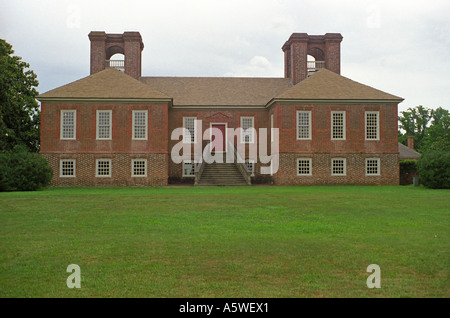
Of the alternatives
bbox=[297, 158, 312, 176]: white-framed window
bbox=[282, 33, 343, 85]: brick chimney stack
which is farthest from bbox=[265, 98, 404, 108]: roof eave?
bbox=[282, 33, 343, 85]: brick chimney stack

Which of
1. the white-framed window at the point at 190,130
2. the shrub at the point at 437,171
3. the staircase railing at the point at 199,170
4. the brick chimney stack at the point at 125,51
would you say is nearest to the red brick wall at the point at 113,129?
the staircase railing at the point at 199,170

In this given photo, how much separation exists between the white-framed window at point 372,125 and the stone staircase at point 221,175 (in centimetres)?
1044

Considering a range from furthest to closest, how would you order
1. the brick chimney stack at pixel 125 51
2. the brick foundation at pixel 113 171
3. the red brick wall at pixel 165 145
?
the brick chimney stack at pixel 125 51 → the red brick wall at pixel 165 145 → the brick foundation at pixel 113 171

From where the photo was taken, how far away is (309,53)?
40.3 m

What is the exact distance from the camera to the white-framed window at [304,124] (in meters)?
30.9

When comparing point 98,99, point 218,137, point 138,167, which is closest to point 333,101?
point 218,137

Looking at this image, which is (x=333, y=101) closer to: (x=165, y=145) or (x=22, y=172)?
(x=165, y=145)

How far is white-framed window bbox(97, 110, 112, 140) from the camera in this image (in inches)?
1195

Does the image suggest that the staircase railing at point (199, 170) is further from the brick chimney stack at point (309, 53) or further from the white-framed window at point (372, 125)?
the brick chimney stack at point (309, 53)

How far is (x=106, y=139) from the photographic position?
30.2 meters

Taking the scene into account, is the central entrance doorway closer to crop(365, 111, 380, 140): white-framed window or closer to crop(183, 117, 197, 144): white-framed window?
crop(183, 117, 197, 144): white-framed window

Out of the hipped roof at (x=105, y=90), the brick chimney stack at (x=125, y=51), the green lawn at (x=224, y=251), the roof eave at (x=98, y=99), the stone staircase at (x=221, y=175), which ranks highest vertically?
the brick chimney stack at (x=125, y=51)

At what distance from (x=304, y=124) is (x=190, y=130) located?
9372 mm
